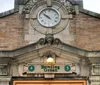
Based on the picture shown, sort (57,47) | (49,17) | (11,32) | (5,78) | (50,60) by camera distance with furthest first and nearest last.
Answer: (49,17) → (11,32) → (57,47) → (50,60) → (5,78)

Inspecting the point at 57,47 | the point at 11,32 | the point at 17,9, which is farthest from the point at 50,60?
the point at 17,9

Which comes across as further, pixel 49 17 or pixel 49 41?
pixel 49 17

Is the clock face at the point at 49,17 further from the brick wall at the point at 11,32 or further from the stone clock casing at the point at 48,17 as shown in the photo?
the brick wall at the point at 11,32

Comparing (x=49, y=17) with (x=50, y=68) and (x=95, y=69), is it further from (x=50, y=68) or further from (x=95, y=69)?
(x=95, y=69)

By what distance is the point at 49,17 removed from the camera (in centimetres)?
1730

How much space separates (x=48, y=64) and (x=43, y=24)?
8.79ft

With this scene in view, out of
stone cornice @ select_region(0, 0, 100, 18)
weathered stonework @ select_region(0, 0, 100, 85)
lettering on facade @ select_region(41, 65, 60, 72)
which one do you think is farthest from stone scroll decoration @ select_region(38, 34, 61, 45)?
stone cornice @ select_region(0, 0, 100, 18)

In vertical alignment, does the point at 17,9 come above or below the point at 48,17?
above

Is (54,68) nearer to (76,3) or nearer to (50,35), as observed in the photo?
(50,35)

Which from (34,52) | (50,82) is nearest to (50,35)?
(34,52)

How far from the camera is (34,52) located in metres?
15.1

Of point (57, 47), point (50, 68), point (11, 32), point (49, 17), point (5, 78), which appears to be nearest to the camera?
point (5, 78)

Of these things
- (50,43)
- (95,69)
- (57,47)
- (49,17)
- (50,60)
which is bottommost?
(95,69)

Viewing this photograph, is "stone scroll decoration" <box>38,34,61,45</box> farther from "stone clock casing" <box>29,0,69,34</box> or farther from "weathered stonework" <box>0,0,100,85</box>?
"stone clock casing" <box>29,0,69,34</box>
